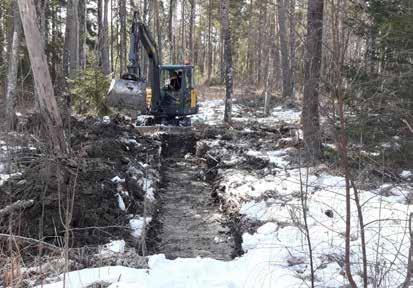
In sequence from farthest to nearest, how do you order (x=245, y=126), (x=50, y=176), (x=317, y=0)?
(x=245, y=126)
(x=317, y=0)
(x=50, y=176)

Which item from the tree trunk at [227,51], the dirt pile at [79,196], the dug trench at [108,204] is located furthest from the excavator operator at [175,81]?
the dirt pile at [79,196]

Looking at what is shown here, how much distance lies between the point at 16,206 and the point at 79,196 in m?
1.15

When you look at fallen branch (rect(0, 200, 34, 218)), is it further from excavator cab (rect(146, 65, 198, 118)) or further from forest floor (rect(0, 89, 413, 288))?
excavator cab (rect(146, 65, 198, 118))

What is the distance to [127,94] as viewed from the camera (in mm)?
12086

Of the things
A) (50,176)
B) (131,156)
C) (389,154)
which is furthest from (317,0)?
(50,176)

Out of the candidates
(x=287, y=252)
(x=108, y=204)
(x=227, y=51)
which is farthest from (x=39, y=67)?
(x=227, y=51)

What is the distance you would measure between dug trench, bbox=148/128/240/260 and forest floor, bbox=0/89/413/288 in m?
0.02

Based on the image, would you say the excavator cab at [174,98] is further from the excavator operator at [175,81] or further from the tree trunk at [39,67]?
the tree trunk at [39,67]

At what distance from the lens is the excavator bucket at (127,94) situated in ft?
39.5

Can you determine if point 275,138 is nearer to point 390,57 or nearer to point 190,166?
point 190,166

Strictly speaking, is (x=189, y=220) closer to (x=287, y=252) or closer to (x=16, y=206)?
(x=287, y=252)

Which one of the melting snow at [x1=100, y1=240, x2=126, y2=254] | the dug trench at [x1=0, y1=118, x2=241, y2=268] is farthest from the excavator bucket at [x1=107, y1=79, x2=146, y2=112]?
the melting snow at [x1=100, y1=240, x2=126, y2=254]

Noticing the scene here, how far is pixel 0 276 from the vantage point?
4.16 metres

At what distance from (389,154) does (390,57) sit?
1510 mm
